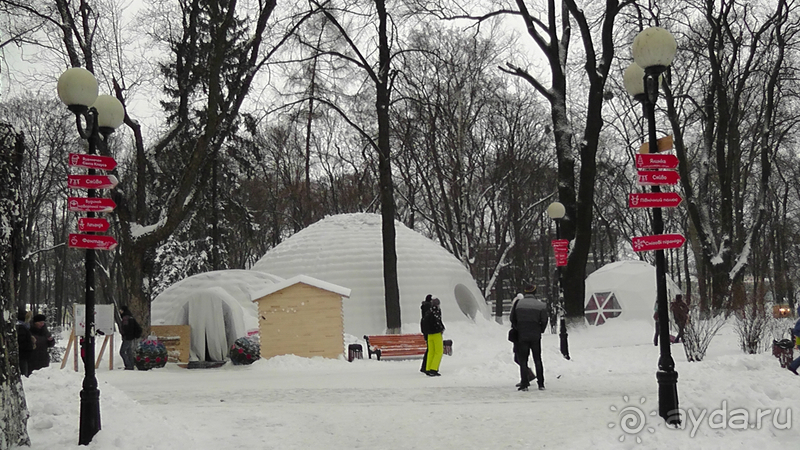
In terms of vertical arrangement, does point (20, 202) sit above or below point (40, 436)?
above

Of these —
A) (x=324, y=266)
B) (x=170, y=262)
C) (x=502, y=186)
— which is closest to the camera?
(x=324, y=266)

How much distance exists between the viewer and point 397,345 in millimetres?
16969

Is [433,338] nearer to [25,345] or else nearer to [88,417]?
[25,345]

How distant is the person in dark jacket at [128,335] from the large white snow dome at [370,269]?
26.8 feet

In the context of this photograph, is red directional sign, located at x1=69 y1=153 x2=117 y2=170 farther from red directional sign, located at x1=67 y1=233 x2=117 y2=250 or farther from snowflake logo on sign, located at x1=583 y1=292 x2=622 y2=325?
snowflake logo on sign, located at x1=583 y1=292 x2=622 y2=325

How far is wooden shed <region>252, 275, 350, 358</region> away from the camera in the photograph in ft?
53.5

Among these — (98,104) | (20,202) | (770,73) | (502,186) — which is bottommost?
(20,202)

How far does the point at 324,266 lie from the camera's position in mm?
24281

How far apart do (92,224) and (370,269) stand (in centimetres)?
1705

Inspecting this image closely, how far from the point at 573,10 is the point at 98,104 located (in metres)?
13.6

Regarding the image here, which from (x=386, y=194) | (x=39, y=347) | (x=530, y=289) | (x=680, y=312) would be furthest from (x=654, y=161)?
(x=386, y=194)

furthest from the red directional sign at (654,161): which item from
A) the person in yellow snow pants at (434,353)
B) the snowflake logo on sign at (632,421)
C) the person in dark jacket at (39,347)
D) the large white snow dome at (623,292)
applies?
the large white snow dome at (623,292)

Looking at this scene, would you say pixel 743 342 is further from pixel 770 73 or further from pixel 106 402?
pixel 770 73

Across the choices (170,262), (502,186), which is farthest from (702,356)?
(170,262)
